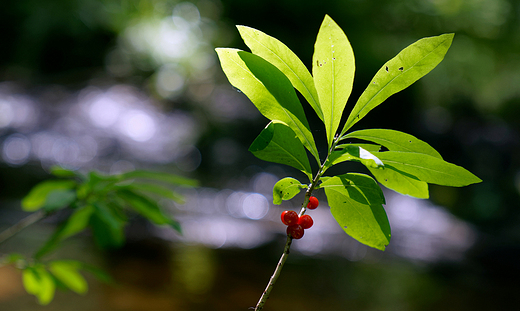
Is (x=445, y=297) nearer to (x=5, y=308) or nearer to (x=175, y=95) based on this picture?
(x=5, y=308)

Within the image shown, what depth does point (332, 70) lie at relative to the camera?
0.99ft

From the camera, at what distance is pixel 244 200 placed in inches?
161

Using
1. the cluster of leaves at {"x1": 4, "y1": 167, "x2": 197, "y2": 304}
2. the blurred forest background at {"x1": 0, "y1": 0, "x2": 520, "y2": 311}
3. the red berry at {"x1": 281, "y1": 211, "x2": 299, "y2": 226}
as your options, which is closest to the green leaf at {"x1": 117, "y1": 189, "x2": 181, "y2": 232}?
the cluster of leaves at {"x1": 4, "y1": 167, "x2": 197, "y2": 304}

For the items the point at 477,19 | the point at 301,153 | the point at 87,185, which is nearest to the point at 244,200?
the point at 87,185

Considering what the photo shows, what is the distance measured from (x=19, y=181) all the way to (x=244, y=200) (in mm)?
2507

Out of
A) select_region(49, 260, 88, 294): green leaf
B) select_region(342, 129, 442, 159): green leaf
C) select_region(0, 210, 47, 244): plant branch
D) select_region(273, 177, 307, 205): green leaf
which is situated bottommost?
select_region(49, 260, 88, 294): green leaf

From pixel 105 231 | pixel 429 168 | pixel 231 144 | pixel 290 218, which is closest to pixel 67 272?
pixel 105 231

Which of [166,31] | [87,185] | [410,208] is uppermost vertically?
[166,31]

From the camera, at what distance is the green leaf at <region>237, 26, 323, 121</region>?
0.95 ft

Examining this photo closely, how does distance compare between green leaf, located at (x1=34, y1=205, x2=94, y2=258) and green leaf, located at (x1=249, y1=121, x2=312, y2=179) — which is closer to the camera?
green leaf, located at (x1=249, y1=121, x2=312, y2=179)

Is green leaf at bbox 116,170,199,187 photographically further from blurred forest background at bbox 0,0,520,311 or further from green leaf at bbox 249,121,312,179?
blurred forest background at bbox 0,0,520,311

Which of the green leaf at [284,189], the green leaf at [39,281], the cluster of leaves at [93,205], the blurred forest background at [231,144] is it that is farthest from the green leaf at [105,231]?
the blurred forest background at [231,144]

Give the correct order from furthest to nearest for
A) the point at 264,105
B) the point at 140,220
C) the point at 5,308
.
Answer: the point at 140,220, the point at 5,308, the point at 264,105

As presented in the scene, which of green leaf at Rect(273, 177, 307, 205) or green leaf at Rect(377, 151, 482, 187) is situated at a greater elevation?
green leaf at Rect(377, 151, 482, 187)
